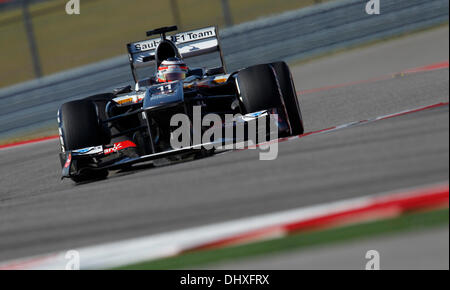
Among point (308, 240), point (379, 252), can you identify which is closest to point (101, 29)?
point (308, 240)

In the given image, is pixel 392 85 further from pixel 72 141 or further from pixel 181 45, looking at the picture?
pixel 72 141

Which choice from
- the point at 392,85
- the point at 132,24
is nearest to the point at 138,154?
the point at 392,85

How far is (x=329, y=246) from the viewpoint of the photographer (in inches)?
138

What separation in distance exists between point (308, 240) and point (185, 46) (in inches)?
214

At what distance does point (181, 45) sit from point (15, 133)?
4359mm

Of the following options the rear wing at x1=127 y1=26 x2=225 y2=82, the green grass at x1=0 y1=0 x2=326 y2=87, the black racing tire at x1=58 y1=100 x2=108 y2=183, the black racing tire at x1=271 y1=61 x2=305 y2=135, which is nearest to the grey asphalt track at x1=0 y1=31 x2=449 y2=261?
the black racing tire at x1=58 y1=100 x2=108 y2=183

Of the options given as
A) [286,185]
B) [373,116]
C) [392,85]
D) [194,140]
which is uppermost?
[392,85]

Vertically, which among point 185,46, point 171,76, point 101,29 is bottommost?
point 171,76

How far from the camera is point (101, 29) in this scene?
890 inches

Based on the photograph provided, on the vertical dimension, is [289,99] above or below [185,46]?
below

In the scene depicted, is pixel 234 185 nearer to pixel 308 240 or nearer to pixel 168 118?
pixel 308 240

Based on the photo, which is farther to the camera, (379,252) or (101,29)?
(101,29)

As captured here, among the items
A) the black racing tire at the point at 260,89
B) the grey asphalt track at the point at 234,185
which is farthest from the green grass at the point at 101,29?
the grey asphalt track at the point at 234,185

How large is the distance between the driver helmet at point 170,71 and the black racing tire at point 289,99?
4.03 feet
